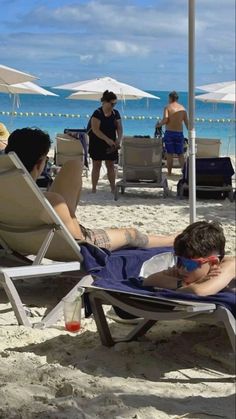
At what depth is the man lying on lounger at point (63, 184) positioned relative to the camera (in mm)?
4156

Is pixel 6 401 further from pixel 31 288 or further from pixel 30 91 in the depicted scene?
pixel 30 91

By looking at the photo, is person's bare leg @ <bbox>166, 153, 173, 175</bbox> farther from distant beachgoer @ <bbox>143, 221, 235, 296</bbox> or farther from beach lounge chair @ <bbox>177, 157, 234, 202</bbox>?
distant beachgoer @ <bbox>143, 221, 235, 296</bbox>

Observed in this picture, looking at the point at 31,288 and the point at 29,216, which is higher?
the point at 29,216

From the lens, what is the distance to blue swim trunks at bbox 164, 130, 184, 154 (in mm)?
10727

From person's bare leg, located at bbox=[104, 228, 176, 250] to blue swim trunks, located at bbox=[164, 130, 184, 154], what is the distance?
6.34m

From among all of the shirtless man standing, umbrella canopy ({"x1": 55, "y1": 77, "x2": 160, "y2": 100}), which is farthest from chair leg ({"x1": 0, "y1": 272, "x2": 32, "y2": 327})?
umbrella canopy ({"x1": 55, "y1": 77, "x2": 160, "y2": 100})

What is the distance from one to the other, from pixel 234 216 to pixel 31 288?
368cm

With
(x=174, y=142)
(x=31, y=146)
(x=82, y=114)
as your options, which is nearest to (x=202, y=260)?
(x=31, y=146)

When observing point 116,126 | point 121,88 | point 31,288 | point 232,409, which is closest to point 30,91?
point 121,88

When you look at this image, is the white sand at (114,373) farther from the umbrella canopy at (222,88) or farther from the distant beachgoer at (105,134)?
the umbrella canopy at (222,88)

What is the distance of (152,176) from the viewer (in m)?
9.27

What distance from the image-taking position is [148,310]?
314cm

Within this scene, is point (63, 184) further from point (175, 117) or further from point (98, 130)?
point (175, 117)

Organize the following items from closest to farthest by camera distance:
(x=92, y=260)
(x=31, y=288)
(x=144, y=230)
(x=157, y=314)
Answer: (x=157, y=314) < (x=92, y=260) < (x=31, y=288) < (x=144, y=230)
